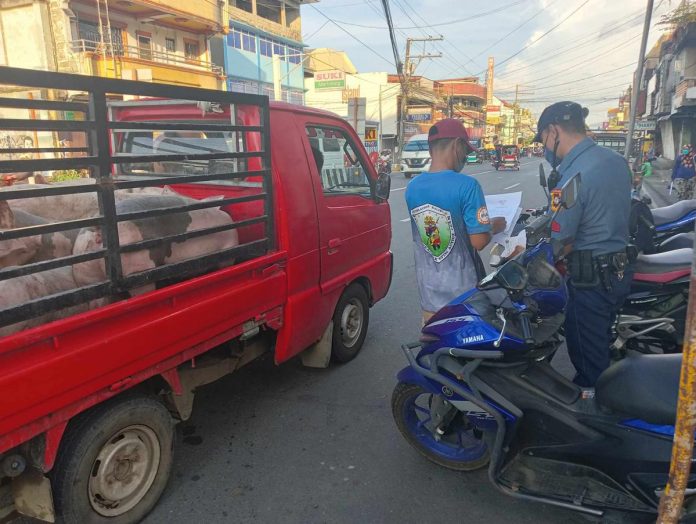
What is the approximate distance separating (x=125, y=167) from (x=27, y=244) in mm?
1836

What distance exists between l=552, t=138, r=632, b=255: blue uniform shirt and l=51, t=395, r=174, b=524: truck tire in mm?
2342

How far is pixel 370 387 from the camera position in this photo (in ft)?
12.8

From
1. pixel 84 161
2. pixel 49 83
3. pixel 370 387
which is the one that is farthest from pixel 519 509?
pixel 49 83

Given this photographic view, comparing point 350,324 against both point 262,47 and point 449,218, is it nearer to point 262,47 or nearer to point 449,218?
point 449,218

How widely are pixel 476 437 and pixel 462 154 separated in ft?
5.25

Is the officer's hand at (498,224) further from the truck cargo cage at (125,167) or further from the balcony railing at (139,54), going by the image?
the balcony railing at (139,54)

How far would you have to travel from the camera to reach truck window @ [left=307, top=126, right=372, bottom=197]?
12.4ft

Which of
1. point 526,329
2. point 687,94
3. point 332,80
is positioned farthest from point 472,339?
point 332,80

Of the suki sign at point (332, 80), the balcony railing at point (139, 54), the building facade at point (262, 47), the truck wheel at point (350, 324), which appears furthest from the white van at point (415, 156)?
the truck wheel at point (350, 324)

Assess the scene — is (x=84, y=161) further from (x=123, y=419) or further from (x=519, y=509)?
(x=519, y=509)

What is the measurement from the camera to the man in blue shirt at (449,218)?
283cm

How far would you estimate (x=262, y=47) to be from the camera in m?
31.9

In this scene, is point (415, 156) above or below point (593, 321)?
above

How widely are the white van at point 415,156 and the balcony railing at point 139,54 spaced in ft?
35.8
